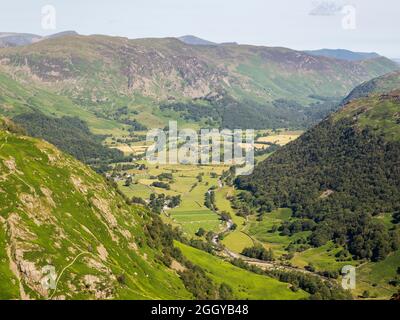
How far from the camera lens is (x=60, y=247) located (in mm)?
157125

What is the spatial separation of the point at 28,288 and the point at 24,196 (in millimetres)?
39668

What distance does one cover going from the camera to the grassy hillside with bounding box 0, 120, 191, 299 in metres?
143

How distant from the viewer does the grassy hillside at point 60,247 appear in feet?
468

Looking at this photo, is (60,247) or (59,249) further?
(60,247)

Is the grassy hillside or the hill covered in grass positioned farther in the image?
the grassy hillside

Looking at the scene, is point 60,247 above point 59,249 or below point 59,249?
above

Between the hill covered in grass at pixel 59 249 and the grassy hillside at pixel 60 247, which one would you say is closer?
the hill covered in grass at pixel 59 249

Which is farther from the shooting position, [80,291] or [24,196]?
[24,196]
